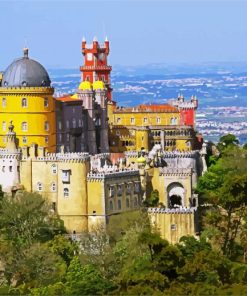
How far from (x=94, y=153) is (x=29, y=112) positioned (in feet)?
25.7

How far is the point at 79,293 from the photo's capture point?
75375 millimetres

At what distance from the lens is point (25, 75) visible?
336ft

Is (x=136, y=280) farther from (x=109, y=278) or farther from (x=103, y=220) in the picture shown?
(x=103, y=220)

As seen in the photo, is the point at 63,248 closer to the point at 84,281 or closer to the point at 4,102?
the point at 84,281

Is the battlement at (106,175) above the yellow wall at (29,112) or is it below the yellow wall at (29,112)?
below

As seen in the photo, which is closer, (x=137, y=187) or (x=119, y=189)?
(x=119, y=189)

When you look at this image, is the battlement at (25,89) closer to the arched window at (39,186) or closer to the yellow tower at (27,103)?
the yellow tower at (27,103)

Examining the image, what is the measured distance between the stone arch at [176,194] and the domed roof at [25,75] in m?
12.6

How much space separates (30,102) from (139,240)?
86.9ft

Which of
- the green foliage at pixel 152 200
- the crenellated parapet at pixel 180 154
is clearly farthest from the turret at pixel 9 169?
the crenellated parapet at pixel 180 154

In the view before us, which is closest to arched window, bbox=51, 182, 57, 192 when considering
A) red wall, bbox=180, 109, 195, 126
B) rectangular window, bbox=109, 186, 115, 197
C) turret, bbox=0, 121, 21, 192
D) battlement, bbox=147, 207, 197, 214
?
turret, bbox=0, 121, 21, 192

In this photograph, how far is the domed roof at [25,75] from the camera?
4028 inches

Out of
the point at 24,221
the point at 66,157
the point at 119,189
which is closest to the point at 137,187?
the point at 119,189

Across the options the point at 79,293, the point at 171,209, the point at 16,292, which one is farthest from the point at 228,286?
the point at 171,209
